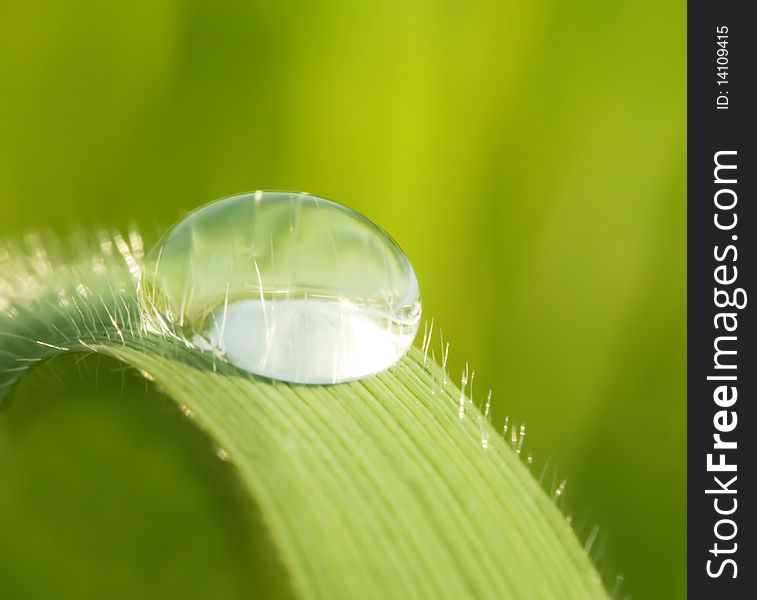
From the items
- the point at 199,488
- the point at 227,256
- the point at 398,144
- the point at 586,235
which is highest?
the point at 398,144

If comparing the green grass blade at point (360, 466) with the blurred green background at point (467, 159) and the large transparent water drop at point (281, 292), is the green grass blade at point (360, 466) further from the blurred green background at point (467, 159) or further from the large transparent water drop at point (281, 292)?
the blurred green background at point (467, 159)

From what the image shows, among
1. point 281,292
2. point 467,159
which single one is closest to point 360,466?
point 281,292

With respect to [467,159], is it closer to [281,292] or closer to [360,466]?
[281,292]

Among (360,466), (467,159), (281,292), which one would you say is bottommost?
(360,466)

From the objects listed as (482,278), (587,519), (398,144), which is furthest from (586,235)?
(587,519)

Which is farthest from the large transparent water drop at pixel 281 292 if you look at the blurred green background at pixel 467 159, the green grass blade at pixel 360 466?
the blurred green background at pixel 467 159

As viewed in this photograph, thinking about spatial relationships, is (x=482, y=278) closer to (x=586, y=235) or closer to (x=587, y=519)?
(x=586, y=235)
